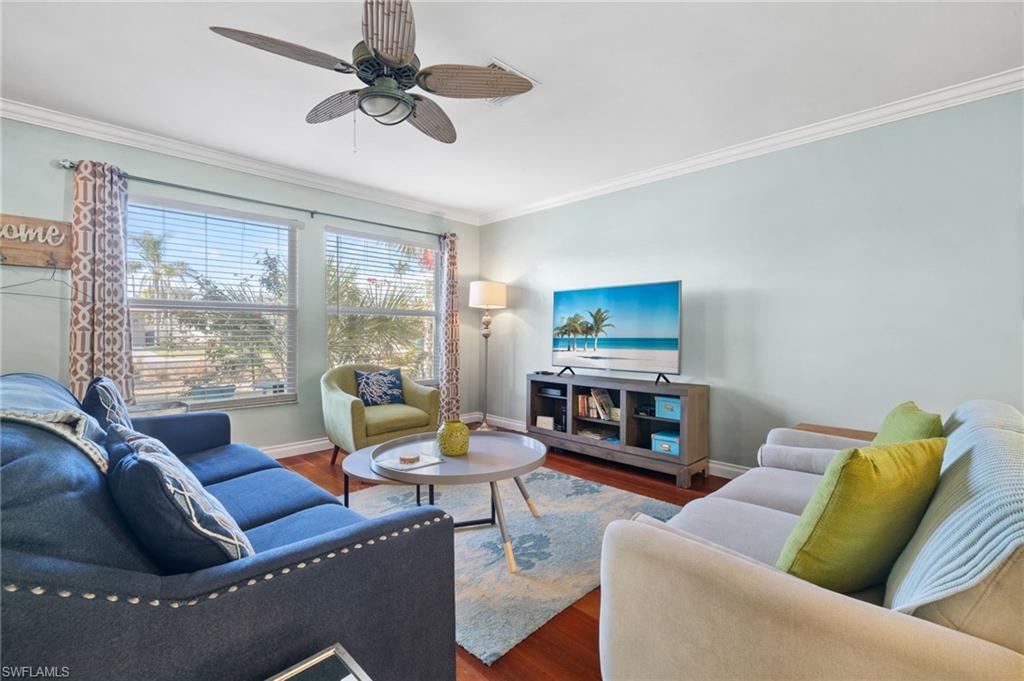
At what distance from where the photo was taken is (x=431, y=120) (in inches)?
85.0

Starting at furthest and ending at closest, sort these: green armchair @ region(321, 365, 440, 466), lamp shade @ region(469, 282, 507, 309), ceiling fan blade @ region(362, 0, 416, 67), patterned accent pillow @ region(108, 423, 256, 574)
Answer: lamp shade @ region(469, 282, 507, 309), green armchair @ region(321, 365, 440, 466), ceiling fan blade @ region(362, 0, 416, 67), patterned accent pillow @ region(108, 423, 256, 574)

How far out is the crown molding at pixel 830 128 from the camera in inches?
91.7

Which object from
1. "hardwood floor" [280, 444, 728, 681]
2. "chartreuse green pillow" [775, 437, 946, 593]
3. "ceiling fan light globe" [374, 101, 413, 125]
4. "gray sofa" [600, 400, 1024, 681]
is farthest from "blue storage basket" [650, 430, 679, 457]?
"ceiling fan light globe" [374, 101, 413, 125]

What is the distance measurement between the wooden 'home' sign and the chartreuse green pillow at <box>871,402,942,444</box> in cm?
444

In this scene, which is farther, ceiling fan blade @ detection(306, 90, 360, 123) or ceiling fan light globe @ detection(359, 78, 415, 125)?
ceiling fan blade @ detection(306, 90, 360, 123)

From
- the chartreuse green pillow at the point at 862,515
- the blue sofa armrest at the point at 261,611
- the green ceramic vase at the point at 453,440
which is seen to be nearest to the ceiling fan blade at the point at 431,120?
the green ceramic vase at the point at 453,440

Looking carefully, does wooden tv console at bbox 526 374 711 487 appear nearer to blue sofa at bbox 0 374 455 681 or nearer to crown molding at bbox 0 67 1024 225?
crown molding at bbox 0 67 1024 225

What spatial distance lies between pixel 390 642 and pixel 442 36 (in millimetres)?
2342

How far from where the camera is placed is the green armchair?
3.11 m

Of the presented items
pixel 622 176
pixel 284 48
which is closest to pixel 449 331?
pixel 622 176

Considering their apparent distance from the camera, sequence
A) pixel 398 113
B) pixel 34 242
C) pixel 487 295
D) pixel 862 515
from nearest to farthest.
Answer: pixel 862 515, pixel 398 113, pixel 34 242, pixel 487 295

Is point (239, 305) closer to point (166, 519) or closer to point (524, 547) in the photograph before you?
point (524, 547)

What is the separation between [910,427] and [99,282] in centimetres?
430

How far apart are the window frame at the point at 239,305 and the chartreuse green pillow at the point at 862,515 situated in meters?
3.79
